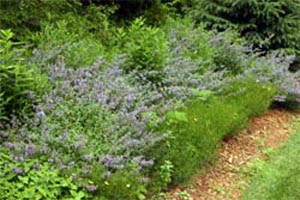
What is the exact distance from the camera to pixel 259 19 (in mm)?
8422

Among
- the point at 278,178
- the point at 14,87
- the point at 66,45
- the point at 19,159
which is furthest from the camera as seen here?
the point at 66,45

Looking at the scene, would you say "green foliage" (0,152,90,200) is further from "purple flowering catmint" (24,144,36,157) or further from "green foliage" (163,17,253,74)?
"green foliage" (163,17,253,74)

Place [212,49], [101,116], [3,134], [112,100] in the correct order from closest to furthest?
[3,134]
[101,116]
[112,100]
[212,49]

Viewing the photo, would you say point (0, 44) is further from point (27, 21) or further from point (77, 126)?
point (27, 21)

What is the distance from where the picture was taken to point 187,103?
5570 mm

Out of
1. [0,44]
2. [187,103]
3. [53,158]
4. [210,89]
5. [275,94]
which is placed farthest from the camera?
[275,94]

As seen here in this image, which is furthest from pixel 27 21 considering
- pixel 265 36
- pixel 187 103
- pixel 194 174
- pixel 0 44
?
pixel 265 36

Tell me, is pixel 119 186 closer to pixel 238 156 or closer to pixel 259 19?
pixel 238 156

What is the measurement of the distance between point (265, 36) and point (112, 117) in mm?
4414

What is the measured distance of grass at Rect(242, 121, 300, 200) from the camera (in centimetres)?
495

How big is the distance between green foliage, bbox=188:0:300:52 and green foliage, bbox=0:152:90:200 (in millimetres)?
4971

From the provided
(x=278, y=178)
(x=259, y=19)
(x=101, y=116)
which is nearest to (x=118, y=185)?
(x=101, y=116)

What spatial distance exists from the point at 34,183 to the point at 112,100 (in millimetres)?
1260

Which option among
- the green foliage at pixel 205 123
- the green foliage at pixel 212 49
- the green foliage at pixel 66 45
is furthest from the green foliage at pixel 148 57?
the green foliage at pixel 212 49
